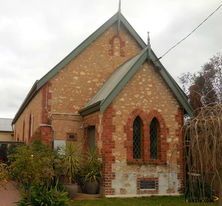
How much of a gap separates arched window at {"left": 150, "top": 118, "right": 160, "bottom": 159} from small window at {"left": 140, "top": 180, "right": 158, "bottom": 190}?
1.18 metres

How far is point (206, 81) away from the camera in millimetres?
33656

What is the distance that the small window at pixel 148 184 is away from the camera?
1809 centimetres

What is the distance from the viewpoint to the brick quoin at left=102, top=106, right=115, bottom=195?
57.1 ft

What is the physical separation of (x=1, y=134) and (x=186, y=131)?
4643 centimetres

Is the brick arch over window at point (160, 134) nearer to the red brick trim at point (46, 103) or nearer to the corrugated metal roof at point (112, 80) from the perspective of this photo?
the corrugated metal roof at point (112, 80)

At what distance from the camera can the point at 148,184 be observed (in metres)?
18.2

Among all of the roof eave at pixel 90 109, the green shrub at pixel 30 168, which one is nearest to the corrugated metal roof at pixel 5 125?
the roof eave at pixel 90 109

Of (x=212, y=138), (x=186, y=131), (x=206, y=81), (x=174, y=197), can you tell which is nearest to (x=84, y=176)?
(x=174, y=197)

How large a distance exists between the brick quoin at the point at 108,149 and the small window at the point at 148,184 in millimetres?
1420

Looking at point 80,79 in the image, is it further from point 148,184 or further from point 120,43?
point 148,184

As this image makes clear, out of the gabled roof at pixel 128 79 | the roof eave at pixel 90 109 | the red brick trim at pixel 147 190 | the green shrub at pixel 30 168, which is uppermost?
the gabled roof at pixel 128 79

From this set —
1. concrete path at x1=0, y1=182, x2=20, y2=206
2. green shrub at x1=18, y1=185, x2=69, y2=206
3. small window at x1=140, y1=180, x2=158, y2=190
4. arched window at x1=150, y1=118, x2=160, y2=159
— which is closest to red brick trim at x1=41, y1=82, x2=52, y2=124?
concrete path at x1=0, y1=182, x2=20, y2=206

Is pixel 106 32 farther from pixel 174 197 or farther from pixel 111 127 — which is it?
pixel 174 197

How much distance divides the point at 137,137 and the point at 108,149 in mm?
1750
